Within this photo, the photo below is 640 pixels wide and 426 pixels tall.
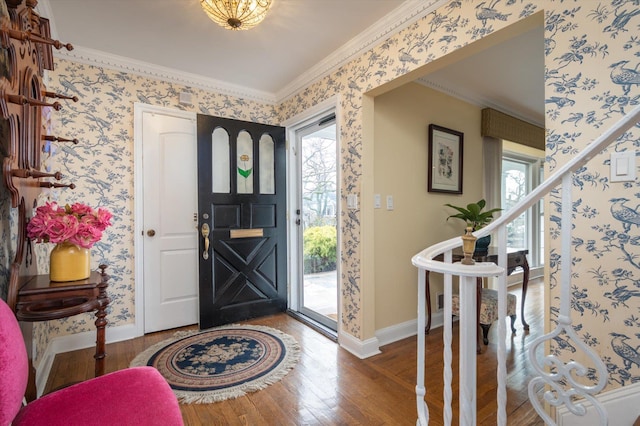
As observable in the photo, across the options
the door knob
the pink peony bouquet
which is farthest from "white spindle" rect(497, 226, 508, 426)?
the door knob

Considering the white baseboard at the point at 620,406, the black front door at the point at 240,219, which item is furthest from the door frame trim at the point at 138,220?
the white baseboard at the point at 620,406

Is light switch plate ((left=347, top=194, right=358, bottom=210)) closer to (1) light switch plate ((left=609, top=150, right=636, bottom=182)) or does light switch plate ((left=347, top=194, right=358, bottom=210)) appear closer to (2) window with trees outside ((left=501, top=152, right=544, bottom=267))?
(1) light switch plate ((left=609, top=150, right=636, bottom=182))

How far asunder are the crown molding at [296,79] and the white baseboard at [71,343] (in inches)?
89.1

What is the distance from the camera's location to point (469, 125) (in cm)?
331

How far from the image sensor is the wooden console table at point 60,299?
4.26 feet

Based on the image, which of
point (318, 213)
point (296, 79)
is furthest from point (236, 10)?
point (318, 213)

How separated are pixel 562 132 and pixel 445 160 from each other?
5.97ft

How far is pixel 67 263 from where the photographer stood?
4.88 ft

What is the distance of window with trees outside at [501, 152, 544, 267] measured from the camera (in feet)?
15.9

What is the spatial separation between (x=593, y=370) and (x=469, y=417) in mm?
705

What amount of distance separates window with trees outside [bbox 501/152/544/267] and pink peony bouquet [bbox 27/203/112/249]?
528 centimetres

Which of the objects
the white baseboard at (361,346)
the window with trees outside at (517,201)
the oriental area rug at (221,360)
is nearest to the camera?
the oriental area rug at (221,360)

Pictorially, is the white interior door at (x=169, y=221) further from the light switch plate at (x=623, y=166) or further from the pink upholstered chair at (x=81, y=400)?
the light switch plate at (x=623, y=166)

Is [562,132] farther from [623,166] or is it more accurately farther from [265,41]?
[265,41]
